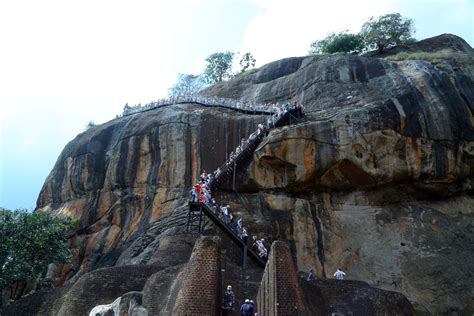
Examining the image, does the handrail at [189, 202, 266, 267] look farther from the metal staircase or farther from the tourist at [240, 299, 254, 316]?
the tourist at [240, 299, 254, 316]

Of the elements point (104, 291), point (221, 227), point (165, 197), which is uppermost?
point (165, 197)

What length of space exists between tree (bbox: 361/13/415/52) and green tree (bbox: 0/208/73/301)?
105 ft

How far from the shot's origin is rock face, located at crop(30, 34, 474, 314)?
29797 millimetres

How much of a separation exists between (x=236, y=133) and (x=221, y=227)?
35.7 feet

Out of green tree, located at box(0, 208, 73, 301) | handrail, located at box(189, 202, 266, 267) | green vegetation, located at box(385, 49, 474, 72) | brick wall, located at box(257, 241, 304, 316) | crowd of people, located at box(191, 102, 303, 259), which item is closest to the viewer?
brick wall, located at box(257, 241, 304, 316)

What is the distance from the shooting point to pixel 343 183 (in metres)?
32.4

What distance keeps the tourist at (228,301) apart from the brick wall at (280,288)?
95 cm

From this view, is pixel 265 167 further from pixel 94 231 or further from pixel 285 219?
pixel 94 231

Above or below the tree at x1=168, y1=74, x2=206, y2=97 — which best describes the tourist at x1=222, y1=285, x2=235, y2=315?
below

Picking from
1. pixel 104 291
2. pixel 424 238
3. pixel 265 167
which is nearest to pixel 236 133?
pixel 265 167

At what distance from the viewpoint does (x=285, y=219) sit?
30297mm

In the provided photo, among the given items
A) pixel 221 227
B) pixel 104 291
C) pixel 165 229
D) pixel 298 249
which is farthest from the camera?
pixel 298 249

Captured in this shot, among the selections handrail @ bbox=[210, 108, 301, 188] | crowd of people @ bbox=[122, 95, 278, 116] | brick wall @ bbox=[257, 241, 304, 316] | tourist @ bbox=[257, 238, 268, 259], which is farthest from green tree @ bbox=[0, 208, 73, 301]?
brick wall @ bbox=[257, 241, 304, 316]

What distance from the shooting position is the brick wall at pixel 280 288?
612 inches
